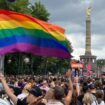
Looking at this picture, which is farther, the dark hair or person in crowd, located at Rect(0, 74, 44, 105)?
person in crowd, located at Rect(0, 74, 44, 105)

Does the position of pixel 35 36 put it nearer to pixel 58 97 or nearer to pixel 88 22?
pixel 58 97

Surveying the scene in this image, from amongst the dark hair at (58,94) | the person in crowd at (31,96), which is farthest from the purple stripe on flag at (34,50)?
the dark hair at (58,94)

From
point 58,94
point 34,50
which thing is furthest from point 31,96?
point 34,50

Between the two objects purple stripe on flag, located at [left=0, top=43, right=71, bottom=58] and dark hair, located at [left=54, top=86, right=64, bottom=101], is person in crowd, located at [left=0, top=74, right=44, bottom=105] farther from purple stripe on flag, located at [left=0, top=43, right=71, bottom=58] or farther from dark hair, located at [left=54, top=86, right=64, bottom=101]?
purple stripe on flag, located at [left=0, top=43, right=71, bottom=58]

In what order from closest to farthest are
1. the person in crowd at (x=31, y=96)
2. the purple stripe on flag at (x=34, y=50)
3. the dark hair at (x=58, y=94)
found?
the dark hair at (x=58, y=94) < the person in crowd at (x=31, y=96) < the purple stripe on flag at (x=34, y=50)

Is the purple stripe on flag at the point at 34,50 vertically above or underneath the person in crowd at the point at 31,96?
above

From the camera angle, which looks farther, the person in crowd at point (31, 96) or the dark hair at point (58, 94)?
the person in crowd at point (31, 96)

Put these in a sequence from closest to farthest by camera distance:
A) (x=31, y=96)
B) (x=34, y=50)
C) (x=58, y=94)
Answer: (x=58, y=94)
(x=31, y=96)
(x=34, y=50)

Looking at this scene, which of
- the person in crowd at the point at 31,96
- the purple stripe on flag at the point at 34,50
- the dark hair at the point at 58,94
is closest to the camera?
the dark hair at the point at 58,94

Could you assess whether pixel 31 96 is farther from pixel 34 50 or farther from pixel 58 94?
pixel 34 50

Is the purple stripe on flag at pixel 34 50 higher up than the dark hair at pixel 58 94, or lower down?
higher up

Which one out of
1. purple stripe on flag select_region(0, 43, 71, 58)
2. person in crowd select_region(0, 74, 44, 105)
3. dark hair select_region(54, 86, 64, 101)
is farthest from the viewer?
purple stripe on flag select_region(0, 43, 71, 58)

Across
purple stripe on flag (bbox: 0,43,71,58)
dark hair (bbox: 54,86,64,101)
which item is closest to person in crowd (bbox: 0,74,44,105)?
dark hair (bbox: 54,86,64,101)

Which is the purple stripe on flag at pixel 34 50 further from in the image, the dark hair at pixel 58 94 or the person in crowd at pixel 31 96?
the dark hair at pixel 58 94
